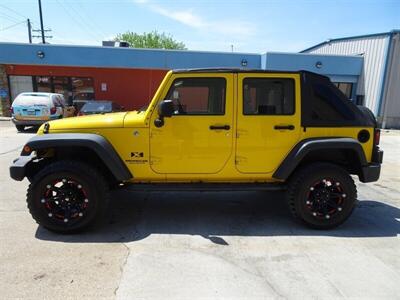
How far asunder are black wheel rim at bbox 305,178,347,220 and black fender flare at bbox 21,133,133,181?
96.8 inches

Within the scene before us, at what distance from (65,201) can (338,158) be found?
3.64m

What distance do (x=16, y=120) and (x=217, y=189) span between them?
38.5ft

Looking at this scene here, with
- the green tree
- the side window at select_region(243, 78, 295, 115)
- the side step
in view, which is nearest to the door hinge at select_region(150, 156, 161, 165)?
the side step

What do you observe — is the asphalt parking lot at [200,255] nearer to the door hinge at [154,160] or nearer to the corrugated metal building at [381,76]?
the door hinge at [154,160]

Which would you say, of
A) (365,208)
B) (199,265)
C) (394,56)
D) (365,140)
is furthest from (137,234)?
(394,56)

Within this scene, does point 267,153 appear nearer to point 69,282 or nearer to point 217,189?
point 217,189

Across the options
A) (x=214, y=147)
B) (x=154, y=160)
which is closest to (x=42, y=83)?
(x=154, y=160)

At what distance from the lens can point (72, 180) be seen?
403 cm

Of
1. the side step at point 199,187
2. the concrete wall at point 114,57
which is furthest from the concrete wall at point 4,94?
the side step at point 199,187

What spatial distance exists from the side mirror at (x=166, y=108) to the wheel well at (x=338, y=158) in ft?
6.14

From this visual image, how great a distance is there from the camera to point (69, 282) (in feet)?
9.99

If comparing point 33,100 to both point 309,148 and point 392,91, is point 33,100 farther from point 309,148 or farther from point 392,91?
point 392,91

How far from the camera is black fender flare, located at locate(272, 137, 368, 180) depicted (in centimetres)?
417

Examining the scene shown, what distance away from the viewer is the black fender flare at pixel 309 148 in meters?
4.17
